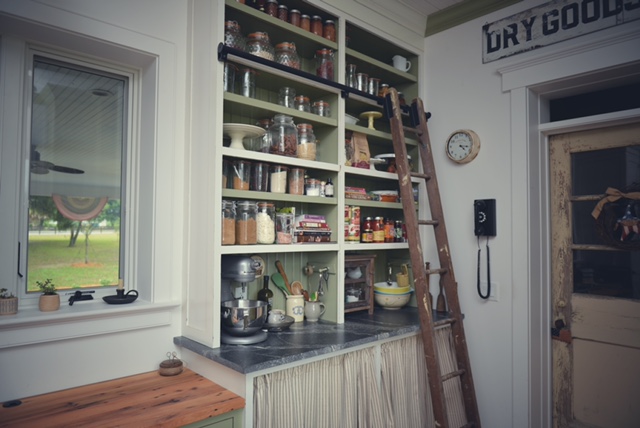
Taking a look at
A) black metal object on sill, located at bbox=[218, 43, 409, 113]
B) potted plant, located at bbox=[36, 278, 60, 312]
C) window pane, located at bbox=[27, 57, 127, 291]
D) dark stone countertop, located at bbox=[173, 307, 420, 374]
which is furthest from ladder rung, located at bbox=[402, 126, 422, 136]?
potted plant, located at bbox=[36, 278, 60, 312]

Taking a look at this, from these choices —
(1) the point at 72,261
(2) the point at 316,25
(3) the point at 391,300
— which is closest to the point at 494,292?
(3) the point at 391,300

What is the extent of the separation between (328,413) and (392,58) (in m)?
2.47

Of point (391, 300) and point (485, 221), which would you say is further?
point (391, 300)

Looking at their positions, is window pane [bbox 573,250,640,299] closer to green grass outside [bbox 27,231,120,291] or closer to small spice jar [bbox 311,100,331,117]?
small spice jar [bbox 311,100,331,117]

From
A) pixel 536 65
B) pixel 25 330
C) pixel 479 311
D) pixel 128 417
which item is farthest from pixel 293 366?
pixel 536 65

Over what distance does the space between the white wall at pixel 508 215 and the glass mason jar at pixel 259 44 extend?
1.43 metres

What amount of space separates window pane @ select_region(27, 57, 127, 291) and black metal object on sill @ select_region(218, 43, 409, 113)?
714 mm

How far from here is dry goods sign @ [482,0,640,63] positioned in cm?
224

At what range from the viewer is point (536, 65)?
2.51m

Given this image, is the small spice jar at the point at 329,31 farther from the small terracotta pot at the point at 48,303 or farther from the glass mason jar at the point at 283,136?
the small terracotta pot at the point at 48,303

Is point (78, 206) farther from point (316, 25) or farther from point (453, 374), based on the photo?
point (453, 374)

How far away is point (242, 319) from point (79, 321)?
74 centimetres

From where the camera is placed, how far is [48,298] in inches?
75.3

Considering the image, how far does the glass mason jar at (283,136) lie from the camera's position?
7.66 ft
